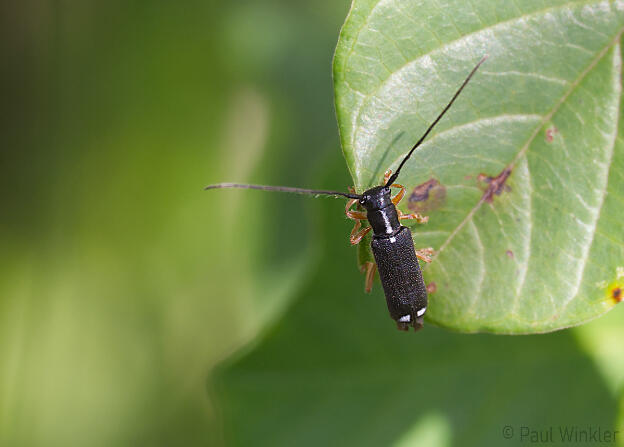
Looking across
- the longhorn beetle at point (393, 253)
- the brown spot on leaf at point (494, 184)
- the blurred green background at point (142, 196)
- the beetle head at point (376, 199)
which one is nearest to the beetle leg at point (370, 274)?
the longhorn beetle at point (393, 253)

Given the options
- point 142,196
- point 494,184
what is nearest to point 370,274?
point 494,184

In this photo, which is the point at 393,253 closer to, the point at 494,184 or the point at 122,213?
the point at 494,184

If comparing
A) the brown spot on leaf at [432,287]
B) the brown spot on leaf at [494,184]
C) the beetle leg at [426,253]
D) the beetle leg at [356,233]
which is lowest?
the brown spot on leaf at [432,287]

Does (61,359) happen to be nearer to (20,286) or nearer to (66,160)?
(20,286)

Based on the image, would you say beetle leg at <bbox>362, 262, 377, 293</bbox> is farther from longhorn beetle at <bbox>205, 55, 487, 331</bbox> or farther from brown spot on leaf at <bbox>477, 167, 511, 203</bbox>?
brown spot on leaf at <bbox>477, 167, 511, 203</bbox>

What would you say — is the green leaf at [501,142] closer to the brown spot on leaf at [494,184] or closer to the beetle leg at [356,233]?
the brown spot on leaf at [494,184]

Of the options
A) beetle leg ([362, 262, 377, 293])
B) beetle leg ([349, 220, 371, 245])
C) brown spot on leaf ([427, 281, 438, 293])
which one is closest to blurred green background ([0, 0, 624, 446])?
beetle leg ([362, 262, 377, 293])
